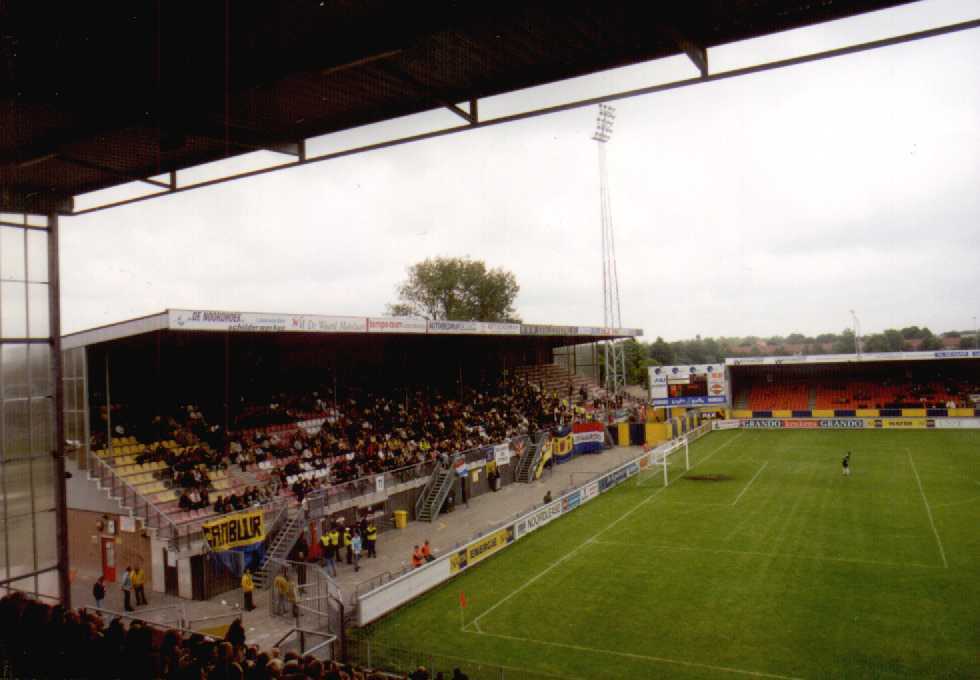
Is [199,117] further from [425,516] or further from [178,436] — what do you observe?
[425,516]

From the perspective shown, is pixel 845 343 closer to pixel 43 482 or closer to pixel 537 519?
pixel 537 519

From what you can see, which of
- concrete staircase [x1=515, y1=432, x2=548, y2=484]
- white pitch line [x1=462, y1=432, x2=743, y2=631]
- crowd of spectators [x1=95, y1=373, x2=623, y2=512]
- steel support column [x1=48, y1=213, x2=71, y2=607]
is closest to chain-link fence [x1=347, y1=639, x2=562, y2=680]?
white pitch line [x1=462, y1=432, x2=743, y2=631]

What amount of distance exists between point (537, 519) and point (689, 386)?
33917 millimetres

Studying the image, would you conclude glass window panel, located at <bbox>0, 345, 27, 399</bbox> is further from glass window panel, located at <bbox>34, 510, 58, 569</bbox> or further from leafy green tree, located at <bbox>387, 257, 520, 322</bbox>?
leafy green tree, located at <bbox>387, 257, 520, 322</bbox>

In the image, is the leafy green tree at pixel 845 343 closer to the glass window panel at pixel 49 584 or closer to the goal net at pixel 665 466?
the goal net at pixel 665 466

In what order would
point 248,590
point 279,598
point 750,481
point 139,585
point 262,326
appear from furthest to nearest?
1. point 750,481
2. point 262,326
3. point 139,585
4. point 248,590
5. point 279,598

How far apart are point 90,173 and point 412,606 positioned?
13.7 meters

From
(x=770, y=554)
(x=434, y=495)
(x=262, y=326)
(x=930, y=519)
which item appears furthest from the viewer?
(x=434, y=495)

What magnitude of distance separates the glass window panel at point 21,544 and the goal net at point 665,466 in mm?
27778

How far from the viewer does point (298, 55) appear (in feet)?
18.6

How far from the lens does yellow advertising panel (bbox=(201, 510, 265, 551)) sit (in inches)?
774

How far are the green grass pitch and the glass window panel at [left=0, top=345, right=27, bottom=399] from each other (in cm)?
894

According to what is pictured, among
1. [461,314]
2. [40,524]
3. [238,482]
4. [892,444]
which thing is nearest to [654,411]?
[892,444]

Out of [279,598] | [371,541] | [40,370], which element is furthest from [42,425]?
[371,541]
